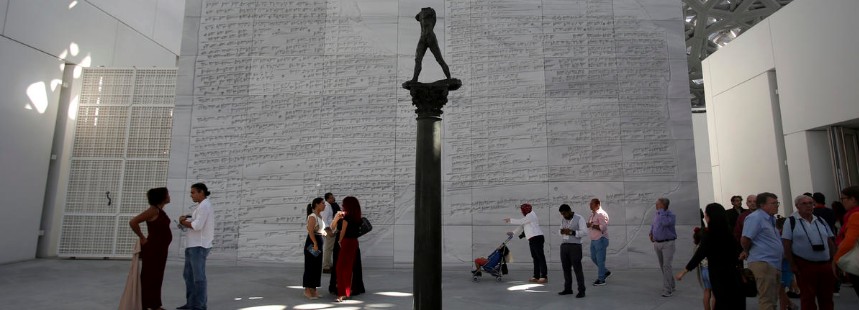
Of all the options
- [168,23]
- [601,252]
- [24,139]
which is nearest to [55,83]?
[24,139]

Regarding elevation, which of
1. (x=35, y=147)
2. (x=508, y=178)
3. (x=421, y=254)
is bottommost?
(x=421, y=254)

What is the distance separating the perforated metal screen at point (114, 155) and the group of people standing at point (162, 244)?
6.60 metres

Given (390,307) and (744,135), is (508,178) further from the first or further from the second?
(744,135)

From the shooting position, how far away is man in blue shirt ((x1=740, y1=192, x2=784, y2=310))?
452cm

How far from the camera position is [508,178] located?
33.1 feet

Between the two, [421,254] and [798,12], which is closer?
[421,254]

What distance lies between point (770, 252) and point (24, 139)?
45.7 feet

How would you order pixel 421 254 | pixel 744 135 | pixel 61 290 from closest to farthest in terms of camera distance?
pixel 421 254, pixel 61 290, pixel 744 135

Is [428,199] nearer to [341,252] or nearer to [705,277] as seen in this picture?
[341,252]

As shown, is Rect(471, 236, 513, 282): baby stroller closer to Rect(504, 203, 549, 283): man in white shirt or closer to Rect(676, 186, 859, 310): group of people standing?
Rect(504, 203, 549, 283): man in white shirt

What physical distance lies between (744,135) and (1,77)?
19211 mm

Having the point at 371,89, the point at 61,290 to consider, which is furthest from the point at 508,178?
the point at 61,290

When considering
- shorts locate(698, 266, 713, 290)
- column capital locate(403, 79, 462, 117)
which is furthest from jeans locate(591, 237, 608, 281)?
column capital locate(403, 79, 462, 117)

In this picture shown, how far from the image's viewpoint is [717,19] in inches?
942
